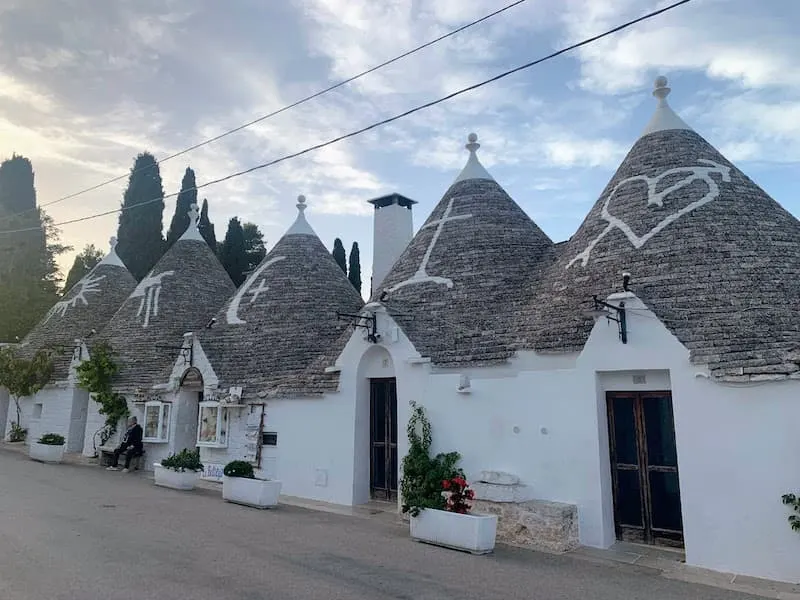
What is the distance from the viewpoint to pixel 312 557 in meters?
7.25

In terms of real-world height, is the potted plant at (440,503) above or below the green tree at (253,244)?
below

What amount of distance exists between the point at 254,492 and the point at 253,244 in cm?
2899

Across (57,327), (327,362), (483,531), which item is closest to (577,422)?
(483,531)

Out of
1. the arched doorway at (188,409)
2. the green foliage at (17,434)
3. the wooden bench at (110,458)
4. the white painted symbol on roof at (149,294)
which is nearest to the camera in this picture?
the arched doorway at (188,409)

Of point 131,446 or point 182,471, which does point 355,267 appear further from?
point 182,471

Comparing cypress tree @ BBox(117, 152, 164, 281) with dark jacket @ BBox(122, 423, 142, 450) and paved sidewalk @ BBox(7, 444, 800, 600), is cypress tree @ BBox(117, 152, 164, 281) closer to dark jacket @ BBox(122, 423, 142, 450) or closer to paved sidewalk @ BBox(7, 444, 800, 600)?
dark jacket @ BBox(122, 423, 142, 450)

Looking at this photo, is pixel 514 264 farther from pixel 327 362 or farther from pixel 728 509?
pixel 728 509

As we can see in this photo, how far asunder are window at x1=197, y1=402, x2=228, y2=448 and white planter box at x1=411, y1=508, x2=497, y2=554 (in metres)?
7.24

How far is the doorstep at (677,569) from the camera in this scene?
6.53m

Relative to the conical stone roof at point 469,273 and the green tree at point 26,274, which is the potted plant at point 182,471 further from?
the green tree at point 26,274

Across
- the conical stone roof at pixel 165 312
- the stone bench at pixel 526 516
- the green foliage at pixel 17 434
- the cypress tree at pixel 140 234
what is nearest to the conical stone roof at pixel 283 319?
the conical stone roof at pixel 165 312

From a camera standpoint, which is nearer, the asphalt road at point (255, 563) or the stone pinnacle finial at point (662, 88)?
the asphalt road at point (255, 563)

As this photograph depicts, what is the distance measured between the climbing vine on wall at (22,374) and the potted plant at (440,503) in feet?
52.8

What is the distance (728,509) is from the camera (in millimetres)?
7250
